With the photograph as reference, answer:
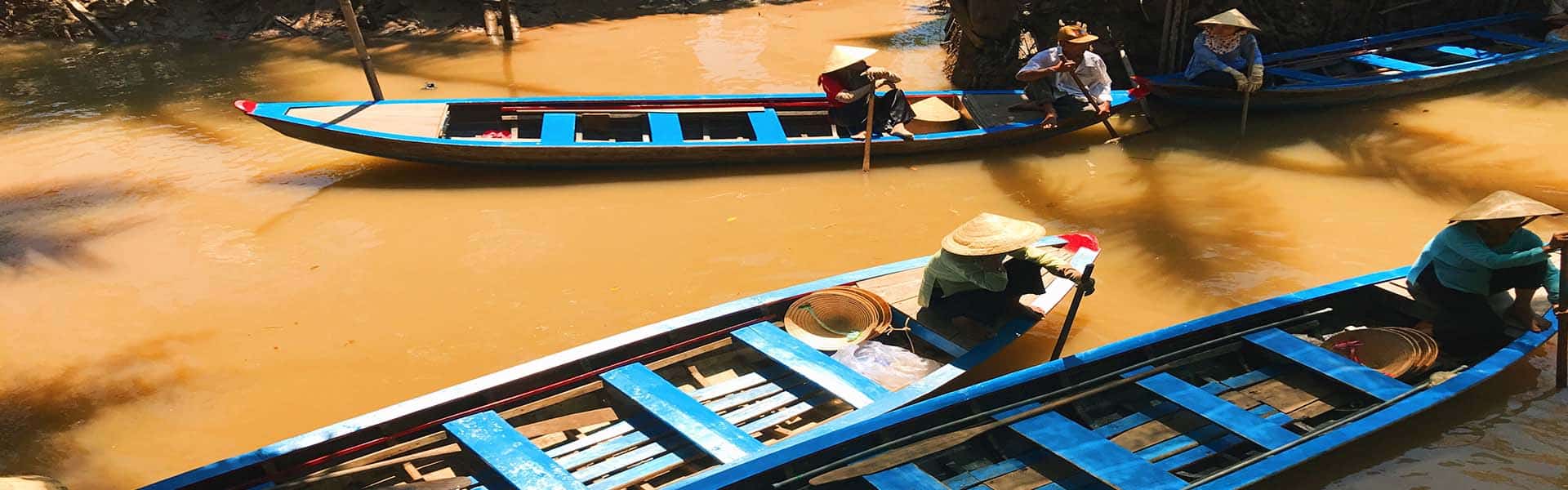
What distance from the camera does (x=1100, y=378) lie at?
15.6ft

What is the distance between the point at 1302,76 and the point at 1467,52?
1.98m

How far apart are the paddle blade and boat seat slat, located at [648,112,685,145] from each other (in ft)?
15.6

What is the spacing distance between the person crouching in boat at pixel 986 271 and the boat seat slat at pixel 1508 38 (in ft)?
27.1

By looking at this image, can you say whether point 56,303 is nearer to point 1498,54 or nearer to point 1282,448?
point 1282,448

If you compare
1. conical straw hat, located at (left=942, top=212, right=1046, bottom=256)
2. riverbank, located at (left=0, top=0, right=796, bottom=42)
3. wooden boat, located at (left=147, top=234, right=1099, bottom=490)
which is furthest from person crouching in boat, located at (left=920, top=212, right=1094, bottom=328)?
riverbank, located at (left=0, top=0, right=796, bottom=42)

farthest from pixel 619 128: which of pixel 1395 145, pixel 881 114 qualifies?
pixel 1395 145

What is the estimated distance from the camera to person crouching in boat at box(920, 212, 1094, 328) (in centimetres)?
495

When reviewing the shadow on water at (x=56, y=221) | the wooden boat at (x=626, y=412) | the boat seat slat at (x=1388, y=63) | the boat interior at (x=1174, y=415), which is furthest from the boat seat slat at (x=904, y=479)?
the boat seat slat at (x=1388, y=63)

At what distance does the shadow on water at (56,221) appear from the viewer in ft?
23.9

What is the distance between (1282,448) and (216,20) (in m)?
14.8

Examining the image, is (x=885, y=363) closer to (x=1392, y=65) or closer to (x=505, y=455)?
(x=505, y=455)

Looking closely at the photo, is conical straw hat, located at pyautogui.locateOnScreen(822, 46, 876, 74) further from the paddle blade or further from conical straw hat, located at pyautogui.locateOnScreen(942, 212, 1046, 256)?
the paddle blade

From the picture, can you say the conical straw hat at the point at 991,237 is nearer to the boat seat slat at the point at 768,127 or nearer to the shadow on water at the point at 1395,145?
the boat seat slat at the point at 768,127

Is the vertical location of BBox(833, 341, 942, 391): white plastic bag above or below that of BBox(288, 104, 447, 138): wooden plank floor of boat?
below
